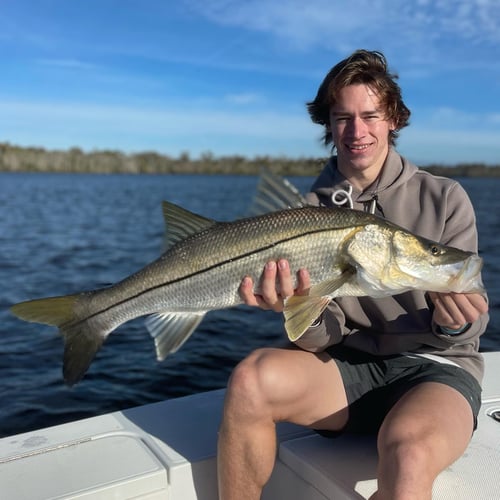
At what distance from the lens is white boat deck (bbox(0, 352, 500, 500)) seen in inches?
110

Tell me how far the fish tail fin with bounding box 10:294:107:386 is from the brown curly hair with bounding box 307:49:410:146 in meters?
1.84

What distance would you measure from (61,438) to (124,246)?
1500cm

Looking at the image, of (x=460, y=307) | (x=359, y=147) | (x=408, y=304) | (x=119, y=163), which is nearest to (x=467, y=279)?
(x=460, y=307)

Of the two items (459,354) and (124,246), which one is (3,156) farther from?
(459,354)

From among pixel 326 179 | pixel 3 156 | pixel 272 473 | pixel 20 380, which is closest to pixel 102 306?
pixel 272 473

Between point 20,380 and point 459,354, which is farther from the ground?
point 459,354

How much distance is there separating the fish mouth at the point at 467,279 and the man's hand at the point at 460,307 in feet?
0.18

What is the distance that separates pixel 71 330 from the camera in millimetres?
3092

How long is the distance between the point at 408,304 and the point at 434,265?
47 cm

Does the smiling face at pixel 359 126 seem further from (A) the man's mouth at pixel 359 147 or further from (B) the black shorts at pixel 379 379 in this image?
(B) the black shorts at pixel 379 379

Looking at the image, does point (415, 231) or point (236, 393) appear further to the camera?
point (415, 231)

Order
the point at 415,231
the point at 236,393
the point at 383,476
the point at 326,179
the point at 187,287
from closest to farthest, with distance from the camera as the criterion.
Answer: the point at 383,476 < the point at 236,393 < the point at 187,287 < the point at 415,231 < the point at 326,179

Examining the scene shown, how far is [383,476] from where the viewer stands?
2445 millimetres

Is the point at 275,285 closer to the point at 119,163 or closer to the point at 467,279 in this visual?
the point at 467,279
